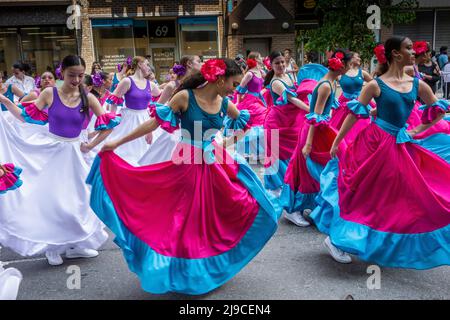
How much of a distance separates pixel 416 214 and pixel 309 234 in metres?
1.58

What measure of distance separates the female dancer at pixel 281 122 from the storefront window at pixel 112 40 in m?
14.9

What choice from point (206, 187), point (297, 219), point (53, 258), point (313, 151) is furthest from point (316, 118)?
point (53, 258)

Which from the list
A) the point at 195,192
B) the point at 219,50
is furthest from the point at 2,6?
the point at 195,192

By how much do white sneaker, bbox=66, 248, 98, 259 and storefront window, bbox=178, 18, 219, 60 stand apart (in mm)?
16433

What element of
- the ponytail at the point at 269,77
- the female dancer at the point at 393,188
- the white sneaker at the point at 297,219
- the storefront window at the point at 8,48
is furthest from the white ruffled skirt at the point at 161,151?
the storefront window at the point at 8,48

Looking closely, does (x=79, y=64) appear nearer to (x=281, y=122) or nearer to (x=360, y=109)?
(x=360, y=109)

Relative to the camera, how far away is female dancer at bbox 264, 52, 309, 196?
600cm

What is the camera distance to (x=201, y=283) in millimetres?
3486

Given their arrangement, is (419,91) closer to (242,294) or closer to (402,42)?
(402,42)

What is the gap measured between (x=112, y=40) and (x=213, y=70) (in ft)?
57.0

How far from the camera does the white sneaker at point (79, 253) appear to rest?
465cm

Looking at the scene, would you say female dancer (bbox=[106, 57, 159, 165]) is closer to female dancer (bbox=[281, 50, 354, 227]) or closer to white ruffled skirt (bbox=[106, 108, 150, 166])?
white ruffled skirt (bbox=[106, 108, 150, 166])

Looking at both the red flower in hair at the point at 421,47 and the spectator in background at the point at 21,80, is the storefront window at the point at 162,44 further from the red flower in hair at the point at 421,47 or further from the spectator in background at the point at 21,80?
the red flower in hair at the point at 421,47

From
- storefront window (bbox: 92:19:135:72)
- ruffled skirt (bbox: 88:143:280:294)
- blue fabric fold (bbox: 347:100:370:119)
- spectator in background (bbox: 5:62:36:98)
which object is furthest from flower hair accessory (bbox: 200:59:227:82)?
storefront window (bbox: 92:19:135:72)
